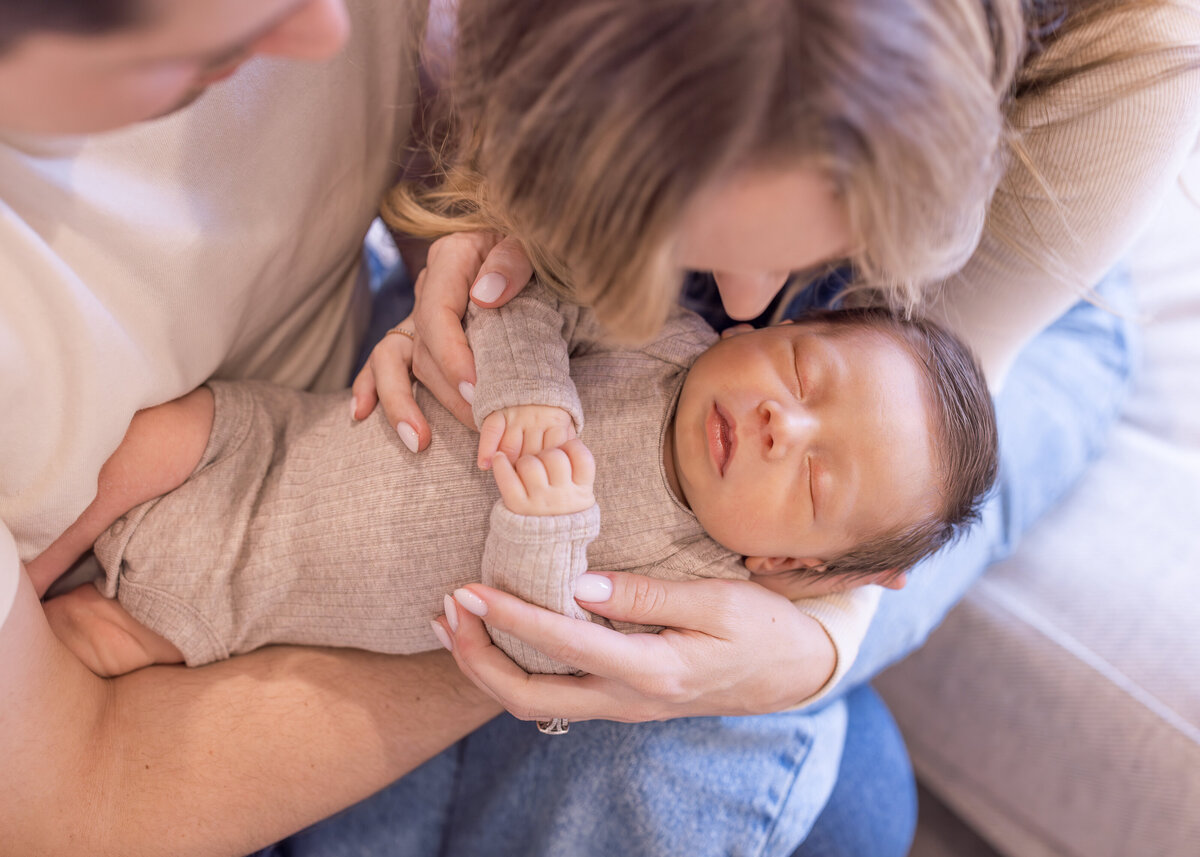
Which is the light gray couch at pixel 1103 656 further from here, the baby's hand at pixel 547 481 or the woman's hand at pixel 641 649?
the baby's hand at pixel 547 481

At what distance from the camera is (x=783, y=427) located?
945 mm

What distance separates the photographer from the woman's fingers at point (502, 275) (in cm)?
99

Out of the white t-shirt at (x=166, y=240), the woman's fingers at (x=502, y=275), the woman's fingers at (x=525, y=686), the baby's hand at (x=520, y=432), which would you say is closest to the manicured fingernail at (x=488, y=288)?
the woman's fingers at (x=502, y=275)

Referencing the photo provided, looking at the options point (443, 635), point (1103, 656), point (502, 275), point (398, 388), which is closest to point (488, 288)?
point (502, 275)

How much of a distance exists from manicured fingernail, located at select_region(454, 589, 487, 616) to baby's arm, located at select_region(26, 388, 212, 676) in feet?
1.32

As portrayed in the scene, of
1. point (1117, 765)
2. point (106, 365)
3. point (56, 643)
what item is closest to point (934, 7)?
point (106, 365)

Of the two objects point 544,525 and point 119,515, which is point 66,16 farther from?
point 119,515

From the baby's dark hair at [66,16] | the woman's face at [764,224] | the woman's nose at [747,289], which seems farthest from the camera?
the woman's nose at [747,289]

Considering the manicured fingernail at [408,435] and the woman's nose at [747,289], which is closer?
the woman's nose at [747,289]

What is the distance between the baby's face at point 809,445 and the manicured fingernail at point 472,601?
29 centimetres

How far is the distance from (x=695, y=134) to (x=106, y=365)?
660mm

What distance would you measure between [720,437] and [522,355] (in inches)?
10.1

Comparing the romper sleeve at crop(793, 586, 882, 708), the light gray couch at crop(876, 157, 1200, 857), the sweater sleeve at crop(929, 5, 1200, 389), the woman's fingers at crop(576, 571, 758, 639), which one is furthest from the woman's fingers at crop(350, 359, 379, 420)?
the light gray couch at crop(876, 157, 1200, 857)

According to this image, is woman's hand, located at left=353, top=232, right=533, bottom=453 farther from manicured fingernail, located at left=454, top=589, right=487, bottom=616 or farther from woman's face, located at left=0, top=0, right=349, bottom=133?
woman's face, located at left=0, top=0, right=349, bottom=133
